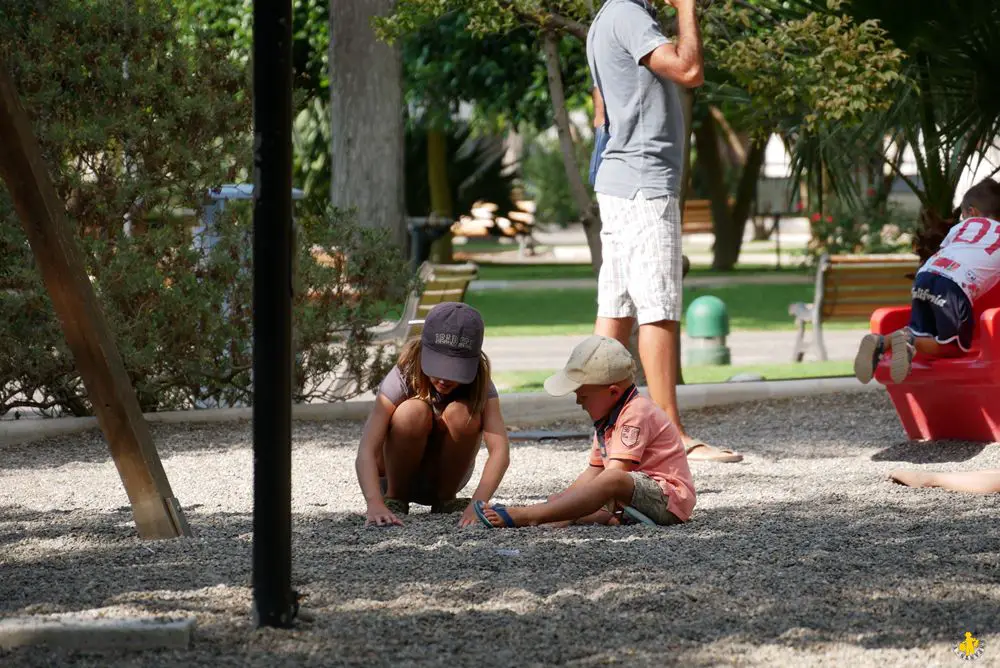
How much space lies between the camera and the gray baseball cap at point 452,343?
488 cm

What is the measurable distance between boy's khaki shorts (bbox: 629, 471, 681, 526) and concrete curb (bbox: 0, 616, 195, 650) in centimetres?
189

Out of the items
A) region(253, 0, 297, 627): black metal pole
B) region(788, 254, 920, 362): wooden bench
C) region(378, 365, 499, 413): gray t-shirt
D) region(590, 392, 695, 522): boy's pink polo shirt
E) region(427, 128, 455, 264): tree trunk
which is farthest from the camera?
region(427, 128, 455, 264): tree trunk

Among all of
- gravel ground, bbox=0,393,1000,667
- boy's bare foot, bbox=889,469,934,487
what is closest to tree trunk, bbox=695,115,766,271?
gravel ground, bbox=0,393,1000,667

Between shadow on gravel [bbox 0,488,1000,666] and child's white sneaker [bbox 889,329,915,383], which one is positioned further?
child's white sneaker [bbox 889,329,915,383]

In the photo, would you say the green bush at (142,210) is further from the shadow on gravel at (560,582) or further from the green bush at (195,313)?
the shadow on gravel at (560,582)

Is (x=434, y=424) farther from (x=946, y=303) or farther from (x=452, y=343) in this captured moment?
(x=946, y=303)

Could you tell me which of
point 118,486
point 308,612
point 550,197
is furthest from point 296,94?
point 550,197

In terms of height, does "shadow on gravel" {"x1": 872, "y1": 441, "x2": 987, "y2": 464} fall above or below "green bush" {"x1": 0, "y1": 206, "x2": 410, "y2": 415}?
below

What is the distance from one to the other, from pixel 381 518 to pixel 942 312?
2.85 m

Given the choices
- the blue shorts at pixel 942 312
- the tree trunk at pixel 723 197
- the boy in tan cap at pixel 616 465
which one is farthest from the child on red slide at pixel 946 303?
the tree trunk at pixel 723 197

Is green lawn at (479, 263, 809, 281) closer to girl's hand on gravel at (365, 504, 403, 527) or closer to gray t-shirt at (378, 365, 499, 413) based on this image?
gray t-shirt at (378, 365, 499, 413)

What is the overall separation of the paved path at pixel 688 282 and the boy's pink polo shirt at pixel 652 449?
14.8 meters

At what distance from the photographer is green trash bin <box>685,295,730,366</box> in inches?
455

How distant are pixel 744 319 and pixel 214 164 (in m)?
8.96
